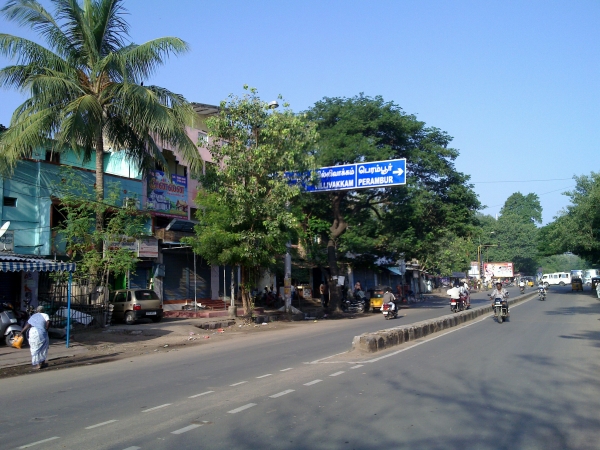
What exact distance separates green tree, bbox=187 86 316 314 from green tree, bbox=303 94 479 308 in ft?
24.2

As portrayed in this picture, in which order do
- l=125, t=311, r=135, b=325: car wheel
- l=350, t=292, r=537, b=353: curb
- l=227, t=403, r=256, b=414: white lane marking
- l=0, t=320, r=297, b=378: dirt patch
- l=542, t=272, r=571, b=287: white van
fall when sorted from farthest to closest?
1. l=542, t=272, r=571, b=287: white van
2. l=125, t=311, r=135, b=325: car wheel
3. l=0, t=320, r=297, b=378: dirt patch
4. l=350, t=292, r=537, b=353: curb
5. l=227, t=403, r=256, b=414: white lane marking

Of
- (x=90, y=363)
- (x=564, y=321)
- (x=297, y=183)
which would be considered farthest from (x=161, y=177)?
(x=564, y=321)

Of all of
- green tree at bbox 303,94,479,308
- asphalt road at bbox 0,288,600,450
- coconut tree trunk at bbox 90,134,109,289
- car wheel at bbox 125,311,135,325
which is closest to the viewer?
asphalt road at bbox 0,288,600,450

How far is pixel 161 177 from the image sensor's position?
2998 cm

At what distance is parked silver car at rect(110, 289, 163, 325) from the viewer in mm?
24234

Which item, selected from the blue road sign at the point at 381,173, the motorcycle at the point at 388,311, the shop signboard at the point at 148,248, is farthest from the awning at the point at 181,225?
the motorcycle at the point at 388,311

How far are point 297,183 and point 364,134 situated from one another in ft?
33.6

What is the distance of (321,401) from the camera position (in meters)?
8.25

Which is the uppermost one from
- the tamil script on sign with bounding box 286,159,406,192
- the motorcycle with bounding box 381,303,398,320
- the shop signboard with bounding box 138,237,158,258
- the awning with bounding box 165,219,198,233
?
the tamil script on sign with bounding box 286,159,406,192

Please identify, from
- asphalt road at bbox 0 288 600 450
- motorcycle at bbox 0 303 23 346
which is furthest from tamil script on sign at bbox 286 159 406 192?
motorcycle at bbox 0 303 23 346

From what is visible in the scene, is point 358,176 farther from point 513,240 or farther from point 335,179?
point 513,240

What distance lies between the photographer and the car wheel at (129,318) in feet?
79.0

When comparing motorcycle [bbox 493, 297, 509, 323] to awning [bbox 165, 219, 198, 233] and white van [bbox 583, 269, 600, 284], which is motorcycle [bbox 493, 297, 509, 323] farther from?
white van [bbox 583, 269, 600, 284]

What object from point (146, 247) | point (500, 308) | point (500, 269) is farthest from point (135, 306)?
point (500, 269)
